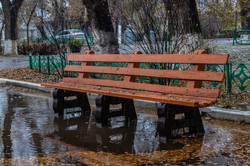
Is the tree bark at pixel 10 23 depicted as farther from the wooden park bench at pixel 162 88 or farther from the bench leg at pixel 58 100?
the bench leg at pixel 58 100

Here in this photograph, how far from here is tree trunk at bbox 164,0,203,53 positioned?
774cm

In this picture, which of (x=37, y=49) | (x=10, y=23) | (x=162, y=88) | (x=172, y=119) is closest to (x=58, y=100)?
(x=162, y=88)

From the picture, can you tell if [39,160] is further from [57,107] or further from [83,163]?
[57,107]

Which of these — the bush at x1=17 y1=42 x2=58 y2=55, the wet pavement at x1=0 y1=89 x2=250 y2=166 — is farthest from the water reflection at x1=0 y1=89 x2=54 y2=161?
the bush at x1=17 y1=42 x2=58 y2=55

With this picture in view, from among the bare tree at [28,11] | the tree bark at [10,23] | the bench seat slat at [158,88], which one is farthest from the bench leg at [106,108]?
the bare tree at [28,11]

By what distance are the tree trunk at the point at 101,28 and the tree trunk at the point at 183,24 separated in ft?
7.04

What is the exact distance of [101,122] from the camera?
18.5 feet

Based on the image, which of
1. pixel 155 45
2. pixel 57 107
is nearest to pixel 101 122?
pixel 57 107

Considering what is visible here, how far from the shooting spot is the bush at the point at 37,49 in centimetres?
2165

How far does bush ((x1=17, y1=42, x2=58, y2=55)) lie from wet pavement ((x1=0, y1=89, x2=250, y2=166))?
48.4 feet

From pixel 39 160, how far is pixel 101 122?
1.77 metres

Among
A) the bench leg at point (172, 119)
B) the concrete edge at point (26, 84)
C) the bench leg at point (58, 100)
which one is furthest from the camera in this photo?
the concrete edge at point (26, 84)

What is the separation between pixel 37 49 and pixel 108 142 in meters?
18.3

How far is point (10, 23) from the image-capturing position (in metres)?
23.0
